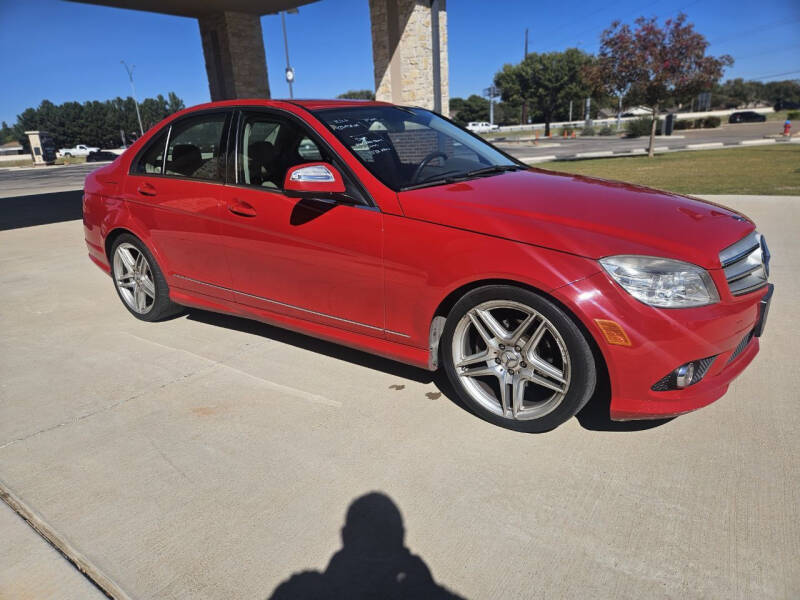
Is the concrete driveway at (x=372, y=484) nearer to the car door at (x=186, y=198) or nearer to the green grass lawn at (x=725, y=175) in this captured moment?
the car door at (x=186, y=198)

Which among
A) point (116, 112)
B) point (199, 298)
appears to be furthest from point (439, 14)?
point (116, 112)

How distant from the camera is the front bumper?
7.54ft

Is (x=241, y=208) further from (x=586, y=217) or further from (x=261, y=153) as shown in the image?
(x=586, y=217)

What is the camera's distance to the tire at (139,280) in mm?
4309

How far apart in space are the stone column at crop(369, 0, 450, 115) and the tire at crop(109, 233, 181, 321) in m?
11.4

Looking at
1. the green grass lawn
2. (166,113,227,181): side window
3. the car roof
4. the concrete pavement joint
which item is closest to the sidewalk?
the concrete pavement joint

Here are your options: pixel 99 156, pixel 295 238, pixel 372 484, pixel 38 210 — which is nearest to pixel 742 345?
pixel 372 484

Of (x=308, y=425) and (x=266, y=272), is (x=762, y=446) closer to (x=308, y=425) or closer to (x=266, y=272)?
(x=308, y=425)

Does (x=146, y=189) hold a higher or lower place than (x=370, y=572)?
higher

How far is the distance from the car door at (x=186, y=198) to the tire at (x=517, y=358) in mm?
1784

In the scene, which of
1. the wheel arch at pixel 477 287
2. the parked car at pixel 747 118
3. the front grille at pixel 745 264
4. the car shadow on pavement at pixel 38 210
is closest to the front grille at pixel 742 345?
the front grille at pixel 745 264

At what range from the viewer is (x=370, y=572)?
1943mm

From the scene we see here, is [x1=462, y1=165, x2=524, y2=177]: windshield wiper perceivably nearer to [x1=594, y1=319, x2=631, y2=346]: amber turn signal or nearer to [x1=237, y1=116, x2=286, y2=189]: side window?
[x1=237, y1=116, x2=286, y2=189]: side window

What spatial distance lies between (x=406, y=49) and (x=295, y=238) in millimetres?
13182
